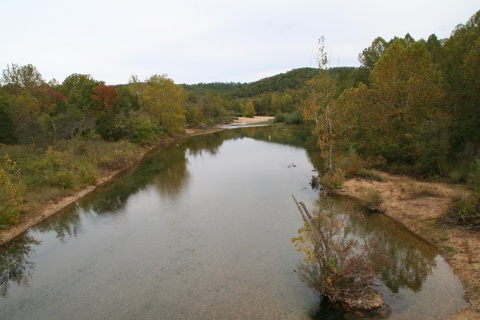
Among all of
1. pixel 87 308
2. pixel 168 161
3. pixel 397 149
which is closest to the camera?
pixel 87 308

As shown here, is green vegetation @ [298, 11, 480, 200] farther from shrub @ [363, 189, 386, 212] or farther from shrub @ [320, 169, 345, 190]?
shrub @ [363, 189, 386, 212]

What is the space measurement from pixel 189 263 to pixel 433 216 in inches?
426

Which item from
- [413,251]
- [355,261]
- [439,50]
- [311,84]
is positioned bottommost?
[413,251]

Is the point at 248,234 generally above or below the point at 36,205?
below

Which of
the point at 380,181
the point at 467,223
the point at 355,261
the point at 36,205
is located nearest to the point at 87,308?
the point at 355,261

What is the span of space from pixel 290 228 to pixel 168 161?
23021mm

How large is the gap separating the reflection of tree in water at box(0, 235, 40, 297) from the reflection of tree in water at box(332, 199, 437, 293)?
13.1 m

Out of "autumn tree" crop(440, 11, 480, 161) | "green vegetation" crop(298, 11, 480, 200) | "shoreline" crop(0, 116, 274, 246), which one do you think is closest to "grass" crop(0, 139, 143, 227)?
"shoreline" crop(0, 116, 274, 246)

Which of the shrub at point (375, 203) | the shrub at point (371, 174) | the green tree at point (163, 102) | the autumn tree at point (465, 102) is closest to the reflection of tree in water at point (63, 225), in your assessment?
the shrub at point (375, 203)

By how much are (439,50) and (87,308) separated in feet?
108

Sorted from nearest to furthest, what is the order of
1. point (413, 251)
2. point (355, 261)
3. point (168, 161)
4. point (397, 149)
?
point (355, 261) < point (413, 251) < point (397, 149) < point (168, 161)

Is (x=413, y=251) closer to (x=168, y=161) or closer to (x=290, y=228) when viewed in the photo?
(x=290, y=228)

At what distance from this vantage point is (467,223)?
1266 centimetres

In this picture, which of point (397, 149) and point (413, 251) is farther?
point (397, 149)
